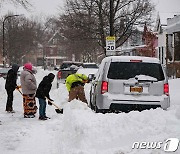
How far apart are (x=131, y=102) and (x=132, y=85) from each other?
0.39 metres

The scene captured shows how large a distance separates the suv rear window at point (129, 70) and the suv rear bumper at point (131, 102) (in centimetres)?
45

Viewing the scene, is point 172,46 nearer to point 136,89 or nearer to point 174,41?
point 174,41

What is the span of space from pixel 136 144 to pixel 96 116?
1988 mm

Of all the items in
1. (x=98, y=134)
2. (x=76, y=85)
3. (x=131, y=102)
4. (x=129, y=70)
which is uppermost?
(x=129, y=70)

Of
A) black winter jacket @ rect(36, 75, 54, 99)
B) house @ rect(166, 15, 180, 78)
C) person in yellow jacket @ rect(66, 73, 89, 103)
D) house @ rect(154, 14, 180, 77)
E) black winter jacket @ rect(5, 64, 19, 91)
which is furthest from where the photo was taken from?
house @ rect(166, 15, 180, 78)

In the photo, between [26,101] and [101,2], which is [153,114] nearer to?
[26,101]

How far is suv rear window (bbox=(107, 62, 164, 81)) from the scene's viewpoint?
30.1 feet

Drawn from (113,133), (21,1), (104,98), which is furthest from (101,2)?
(113,133)

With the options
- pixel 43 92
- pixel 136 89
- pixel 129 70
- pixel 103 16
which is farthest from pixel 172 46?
pixel 136 89

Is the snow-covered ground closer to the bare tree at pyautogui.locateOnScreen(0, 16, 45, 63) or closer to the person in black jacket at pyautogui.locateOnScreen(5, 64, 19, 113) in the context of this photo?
the person in black jacket at pyautogui.locateOnScreen(5, 64, 19, 113)

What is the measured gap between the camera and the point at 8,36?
60.6 metres

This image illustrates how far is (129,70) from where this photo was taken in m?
9.21

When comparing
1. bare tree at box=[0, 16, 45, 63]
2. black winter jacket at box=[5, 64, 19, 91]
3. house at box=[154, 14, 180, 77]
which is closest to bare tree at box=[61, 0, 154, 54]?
house at box=[154, 14, 180, 77]

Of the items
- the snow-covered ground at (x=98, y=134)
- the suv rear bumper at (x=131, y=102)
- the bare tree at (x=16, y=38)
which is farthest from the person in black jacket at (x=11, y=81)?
the bare tree at (x=16, y=38)
